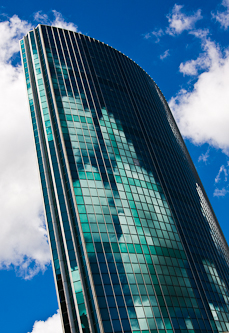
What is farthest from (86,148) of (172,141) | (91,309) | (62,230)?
(172,141)

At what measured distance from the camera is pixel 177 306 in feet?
217

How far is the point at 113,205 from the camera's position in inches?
2867

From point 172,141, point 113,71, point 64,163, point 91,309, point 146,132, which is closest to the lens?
point 91,309

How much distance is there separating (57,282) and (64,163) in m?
25.6

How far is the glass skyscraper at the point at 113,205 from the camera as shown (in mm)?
62781

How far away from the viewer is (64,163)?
76.3 m

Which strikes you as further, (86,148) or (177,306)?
(86,148)

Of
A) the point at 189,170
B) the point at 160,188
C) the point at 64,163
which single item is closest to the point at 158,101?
the point at 189,170

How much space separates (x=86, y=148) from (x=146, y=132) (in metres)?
27.0

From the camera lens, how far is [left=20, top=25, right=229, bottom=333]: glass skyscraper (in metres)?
62.8

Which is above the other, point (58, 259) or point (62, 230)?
point (62, 230)

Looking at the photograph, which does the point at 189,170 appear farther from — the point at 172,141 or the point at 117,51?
the point at 117,51

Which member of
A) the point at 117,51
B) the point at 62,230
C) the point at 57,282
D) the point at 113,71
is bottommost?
the point at 57,282

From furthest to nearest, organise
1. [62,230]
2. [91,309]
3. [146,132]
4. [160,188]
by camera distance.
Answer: [146,132], [160,188], [62,230], [91,309]
